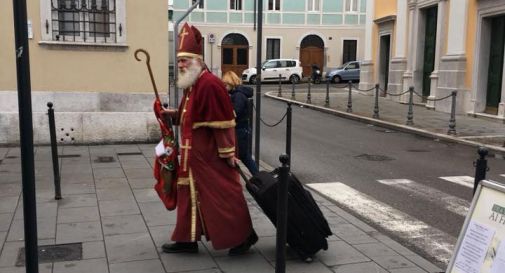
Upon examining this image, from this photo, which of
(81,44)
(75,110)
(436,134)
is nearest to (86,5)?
(81,44)

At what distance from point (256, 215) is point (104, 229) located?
1582mm

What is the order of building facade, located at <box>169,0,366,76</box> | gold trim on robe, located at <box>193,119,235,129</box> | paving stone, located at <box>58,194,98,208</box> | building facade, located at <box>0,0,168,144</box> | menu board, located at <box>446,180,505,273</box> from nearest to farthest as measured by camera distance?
menu board, located at <box>446,180,505,273</box> → gold trim on robe, located at <box>193,119,235,129</box> → paving stone, located at <box>58,194,98,208</box> → building facade, located at <box>0,0,168,144</box> → building facade, located at <box>169,0,366,76</box>

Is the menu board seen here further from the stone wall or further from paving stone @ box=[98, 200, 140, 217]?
the stone wall

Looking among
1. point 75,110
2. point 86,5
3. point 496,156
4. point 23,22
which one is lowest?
point 496,156

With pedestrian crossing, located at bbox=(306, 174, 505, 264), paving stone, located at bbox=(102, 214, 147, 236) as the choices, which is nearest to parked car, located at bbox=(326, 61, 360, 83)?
pedestrian crossing, located at bbox=(306, 174, 505, 264)

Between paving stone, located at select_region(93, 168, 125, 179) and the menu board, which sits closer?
the menu board

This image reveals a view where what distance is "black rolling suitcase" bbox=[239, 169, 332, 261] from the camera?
4.50 meters

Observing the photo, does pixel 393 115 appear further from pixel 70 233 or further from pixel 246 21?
pixel 246 21

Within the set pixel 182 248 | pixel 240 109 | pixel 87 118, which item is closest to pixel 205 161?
pixel 182 248

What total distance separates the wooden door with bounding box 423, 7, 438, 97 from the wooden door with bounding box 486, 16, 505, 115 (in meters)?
3.36

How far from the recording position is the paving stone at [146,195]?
660 centimetres

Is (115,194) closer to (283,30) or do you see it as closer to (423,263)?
(423,263)

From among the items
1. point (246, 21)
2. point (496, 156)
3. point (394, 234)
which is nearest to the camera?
point (394, 234)

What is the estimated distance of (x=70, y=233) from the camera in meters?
5.29
